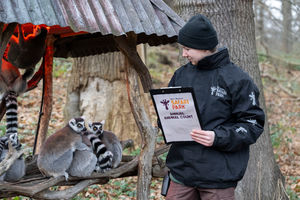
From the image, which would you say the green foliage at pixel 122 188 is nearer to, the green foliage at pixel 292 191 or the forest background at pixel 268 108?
the forest background at pixel 268 108

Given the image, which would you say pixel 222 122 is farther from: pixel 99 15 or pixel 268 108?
pixel 268 108

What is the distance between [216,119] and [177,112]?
0.92 ft

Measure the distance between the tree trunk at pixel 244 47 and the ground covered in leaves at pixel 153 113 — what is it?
42.1 inches

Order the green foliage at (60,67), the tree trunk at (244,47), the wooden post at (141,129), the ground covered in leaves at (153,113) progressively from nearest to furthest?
the wooden post at (141,129) < the tree trunk at (244,47) < the ground covered in leaves at (153,113) < the green foliage at (60,67)

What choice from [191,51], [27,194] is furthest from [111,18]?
[27,194]

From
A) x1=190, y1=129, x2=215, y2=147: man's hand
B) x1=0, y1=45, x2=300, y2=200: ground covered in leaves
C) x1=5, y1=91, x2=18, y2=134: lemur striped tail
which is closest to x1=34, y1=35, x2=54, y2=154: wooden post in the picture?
x1=5, y1=91, x2=18, y2=134: lemur striped tail

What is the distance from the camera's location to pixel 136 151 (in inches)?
305

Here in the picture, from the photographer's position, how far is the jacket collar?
291 centimetres

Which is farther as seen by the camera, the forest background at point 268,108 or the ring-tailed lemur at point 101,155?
the forest background at point 268,108

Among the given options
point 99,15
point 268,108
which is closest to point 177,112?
point 99,15

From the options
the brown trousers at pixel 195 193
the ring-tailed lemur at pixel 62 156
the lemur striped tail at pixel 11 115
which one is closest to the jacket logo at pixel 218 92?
the brown trousers at pixel 195 193

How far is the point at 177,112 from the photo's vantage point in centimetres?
294

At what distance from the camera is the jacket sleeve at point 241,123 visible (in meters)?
2.79

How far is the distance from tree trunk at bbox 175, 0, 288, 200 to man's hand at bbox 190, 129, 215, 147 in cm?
213
